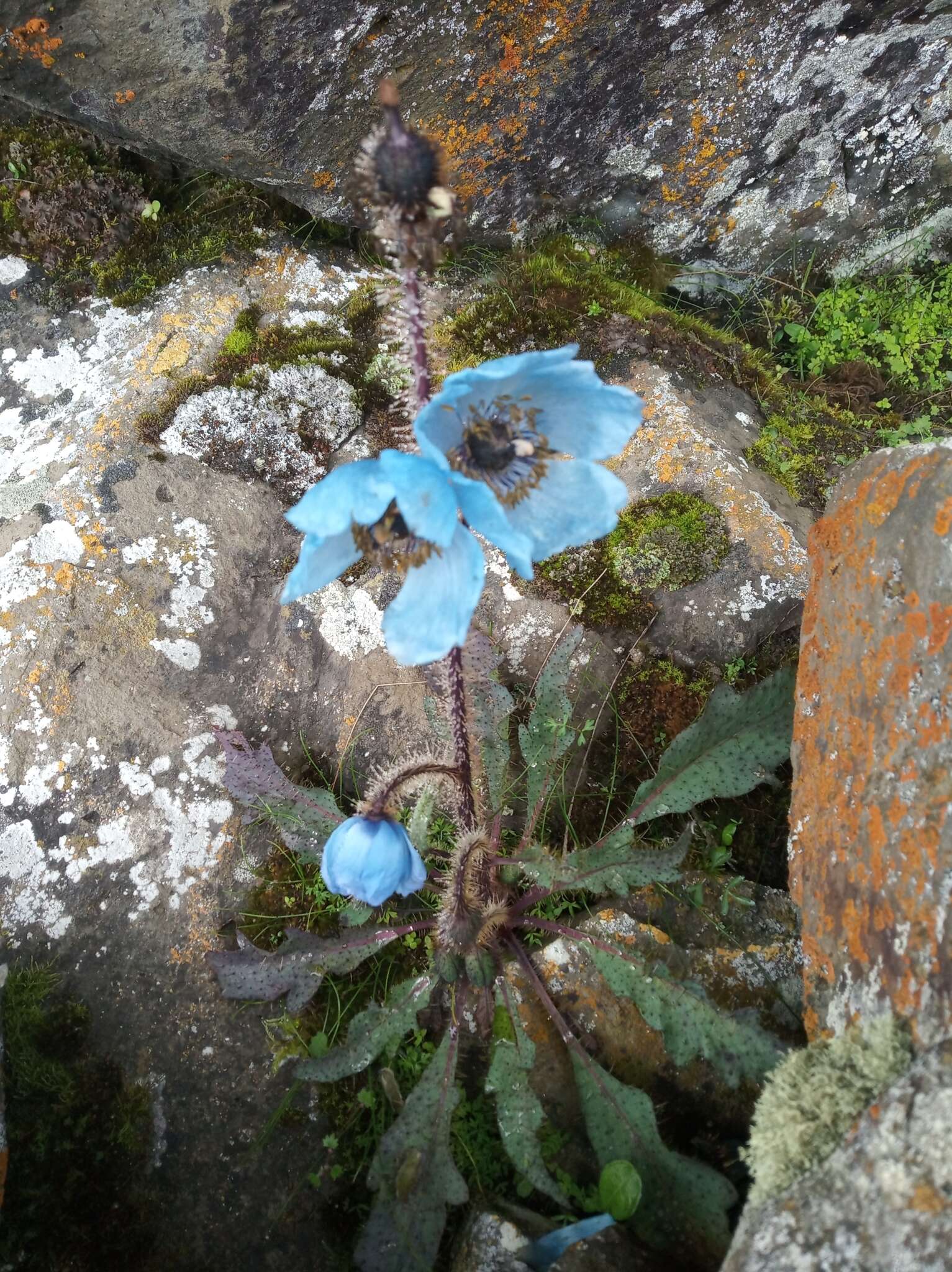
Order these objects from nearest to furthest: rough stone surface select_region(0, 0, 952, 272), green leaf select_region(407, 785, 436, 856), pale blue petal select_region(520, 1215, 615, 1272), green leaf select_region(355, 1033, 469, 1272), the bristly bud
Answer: the bristly bud < pale blue petal select_region(520, 1215, 615, 1272) < green leaf select_region(355, 1033, 469, 1272) < green leaf select_region(407, 785, 436, 856) < rough stone surface select_region(0, 0, 952, 272)

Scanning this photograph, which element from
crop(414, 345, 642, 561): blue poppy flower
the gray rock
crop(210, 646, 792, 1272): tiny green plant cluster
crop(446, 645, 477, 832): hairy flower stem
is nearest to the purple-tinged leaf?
crop(210, 646, 792, 1272): tiny green plant cluster

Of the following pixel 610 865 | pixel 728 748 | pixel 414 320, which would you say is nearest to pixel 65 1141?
pixel 610 865

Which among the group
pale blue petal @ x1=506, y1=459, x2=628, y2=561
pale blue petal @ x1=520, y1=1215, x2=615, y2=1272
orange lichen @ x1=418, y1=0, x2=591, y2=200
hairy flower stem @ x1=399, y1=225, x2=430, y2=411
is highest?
orange lichen @ x1=418, y1=0, x2=591, y2=200

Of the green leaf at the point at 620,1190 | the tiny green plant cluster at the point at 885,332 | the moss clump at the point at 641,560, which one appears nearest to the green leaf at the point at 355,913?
the green leaf at the point at 620,1190

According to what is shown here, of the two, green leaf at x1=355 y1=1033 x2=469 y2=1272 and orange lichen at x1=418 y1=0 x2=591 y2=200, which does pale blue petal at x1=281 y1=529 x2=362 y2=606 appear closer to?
green leaf at x1=355 y1=1033 x2=469 y2=1272

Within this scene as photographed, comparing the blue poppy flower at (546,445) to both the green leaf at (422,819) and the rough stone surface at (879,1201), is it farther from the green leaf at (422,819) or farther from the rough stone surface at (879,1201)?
the rough stone surface at (879,1201)

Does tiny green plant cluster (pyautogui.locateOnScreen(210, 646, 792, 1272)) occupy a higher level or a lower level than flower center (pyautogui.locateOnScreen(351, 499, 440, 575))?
lower

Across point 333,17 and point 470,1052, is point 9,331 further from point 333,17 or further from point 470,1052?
point 470,1052
